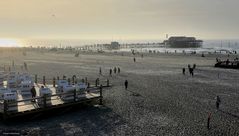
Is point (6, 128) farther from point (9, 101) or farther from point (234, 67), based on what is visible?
point (234, 67)

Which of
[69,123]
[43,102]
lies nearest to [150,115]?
[69,123]

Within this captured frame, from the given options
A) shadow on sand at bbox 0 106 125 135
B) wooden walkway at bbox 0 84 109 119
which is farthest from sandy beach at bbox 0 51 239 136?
wooden walkway at bbox 0 84 109 119

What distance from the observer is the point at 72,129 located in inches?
856

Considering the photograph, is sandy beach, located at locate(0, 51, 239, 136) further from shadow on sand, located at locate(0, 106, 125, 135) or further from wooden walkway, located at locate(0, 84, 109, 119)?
wooden walkway, located at locate(0, 84, 109, 119)

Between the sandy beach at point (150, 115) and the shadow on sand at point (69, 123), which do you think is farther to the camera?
the sandy beach at point (150, 115)

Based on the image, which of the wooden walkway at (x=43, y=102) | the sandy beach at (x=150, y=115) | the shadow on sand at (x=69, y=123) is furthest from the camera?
the wooden walkway at (x=43, y=102)

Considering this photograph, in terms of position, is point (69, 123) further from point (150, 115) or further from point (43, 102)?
point (150, 115)

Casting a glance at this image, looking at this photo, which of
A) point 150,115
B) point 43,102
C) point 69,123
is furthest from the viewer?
point 150,115

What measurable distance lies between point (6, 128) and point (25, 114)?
1.74 metres

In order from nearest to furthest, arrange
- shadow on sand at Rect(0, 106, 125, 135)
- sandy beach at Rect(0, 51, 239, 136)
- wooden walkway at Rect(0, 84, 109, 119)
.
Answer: shadow on sand at Rect(0, 106, 125, 135) → sandy beach at Rect(0, 51, 239, 136) → wooden walkway at Rect(0, 84, 109, 119)

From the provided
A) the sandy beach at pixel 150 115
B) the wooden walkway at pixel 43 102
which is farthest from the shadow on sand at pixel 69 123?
the wooden walkway at pixel 43 102

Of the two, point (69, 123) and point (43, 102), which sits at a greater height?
point (43, 102)

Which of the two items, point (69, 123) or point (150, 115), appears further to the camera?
point (150, 115)

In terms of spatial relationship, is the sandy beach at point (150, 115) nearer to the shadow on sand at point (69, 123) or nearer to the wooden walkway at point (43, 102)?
the shadow on sand at point (69, 123)
